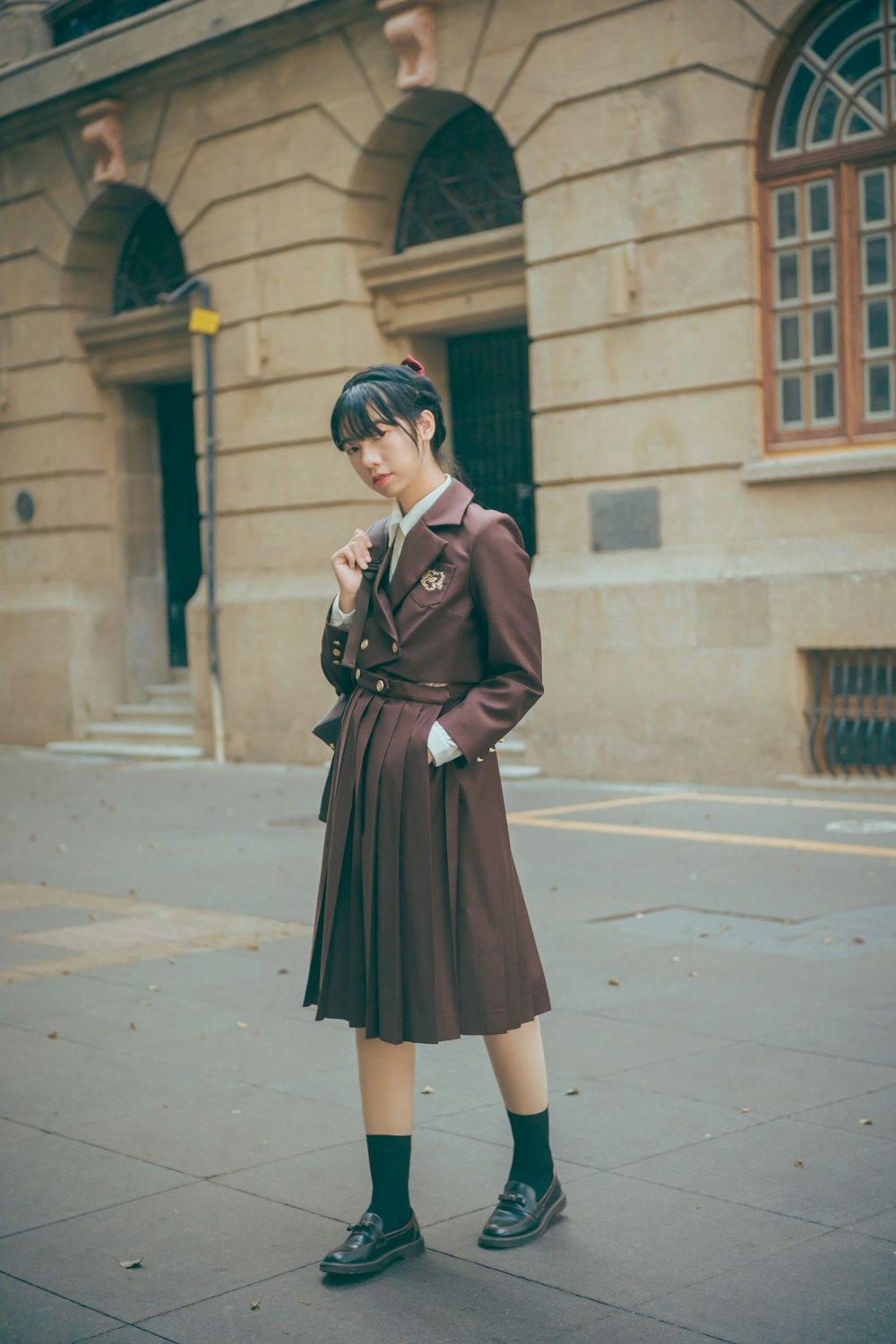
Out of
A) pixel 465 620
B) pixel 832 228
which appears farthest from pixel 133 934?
pixel 832 228

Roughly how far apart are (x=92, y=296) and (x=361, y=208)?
4.55 meters

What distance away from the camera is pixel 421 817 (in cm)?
366

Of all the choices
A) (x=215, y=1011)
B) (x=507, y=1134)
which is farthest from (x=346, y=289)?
(x=507, y=1134)

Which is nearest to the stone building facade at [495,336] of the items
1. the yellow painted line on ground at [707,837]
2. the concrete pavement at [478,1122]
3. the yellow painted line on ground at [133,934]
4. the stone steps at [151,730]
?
the stone steps at [151,730]

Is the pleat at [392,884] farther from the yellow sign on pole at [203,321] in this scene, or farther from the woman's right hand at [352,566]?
the yellow sign on pole at [203,321]

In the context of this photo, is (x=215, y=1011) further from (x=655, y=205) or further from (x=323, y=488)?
(x=323, y=488)

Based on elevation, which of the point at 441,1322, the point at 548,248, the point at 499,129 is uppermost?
the point at 499,129

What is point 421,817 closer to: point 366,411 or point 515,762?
point 366,411

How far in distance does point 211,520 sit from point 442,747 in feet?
42.2

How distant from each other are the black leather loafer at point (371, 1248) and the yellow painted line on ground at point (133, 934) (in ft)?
10.6

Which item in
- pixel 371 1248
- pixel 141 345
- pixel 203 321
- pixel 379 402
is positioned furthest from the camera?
pixel 141 345

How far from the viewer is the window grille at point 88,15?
17.2 m

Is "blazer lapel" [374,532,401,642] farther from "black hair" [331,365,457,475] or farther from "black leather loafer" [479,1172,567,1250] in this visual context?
"black leather loafer" [479,1172,567,1250]

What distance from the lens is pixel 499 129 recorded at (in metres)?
14.1
